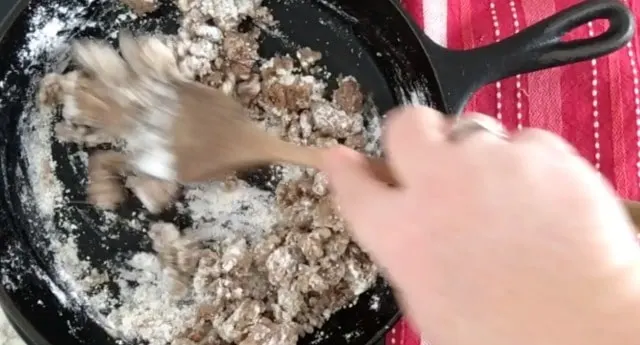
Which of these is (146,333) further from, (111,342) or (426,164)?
(426,164)

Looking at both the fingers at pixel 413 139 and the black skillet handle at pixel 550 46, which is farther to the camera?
the black skillet handle at pixel 550 46

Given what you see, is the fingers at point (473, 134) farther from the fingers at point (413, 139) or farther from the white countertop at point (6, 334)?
the white countertop at point (6, 334)

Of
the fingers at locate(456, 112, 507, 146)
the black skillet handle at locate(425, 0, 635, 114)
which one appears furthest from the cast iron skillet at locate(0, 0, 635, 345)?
the fingers at locate(456, 112, 507, 146)

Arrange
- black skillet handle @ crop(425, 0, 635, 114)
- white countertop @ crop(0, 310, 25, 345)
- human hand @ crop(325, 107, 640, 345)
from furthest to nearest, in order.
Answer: white countertop @ crop(0, 310, 25, 345) → black skillet handle @ crop(425, 0, 635, 114) → human hand @ crop(325, 107, 640, 345)

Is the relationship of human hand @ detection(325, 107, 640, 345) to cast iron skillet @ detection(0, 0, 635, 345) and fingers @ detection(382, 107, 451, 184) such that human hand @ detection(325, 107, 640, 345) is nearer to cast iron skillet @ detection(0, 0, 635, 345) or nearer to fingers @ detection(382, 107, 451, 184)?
Result: fingers @ detection(382, 107, 451, 184)

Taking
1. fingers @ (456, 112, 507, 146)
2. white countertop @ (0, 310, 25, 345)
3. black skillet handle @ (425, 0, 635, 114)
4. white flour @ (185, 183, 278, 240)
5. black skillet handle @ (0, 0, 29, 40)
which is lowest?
white countertop @ (0, 310, 25, 345)

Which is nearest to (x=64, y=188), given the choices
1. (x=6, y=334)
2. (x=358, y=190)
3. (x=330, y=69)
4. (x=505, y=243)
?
(x=6, y=334)

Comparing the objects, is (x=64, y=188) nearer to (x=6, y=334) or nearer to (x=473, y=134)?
(x=6, y=334)

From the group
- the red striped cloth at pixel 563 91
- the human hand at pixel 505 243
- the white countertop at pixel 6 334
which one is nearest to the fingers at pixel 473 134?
the human hand at pixel 505 243
